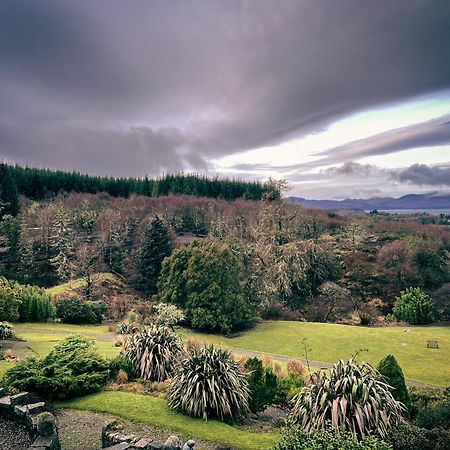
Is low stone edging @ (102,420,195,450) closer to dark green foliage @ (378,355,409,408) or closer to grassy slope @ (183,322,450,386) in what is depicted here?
dark green foliage @ (378,355,409,408)

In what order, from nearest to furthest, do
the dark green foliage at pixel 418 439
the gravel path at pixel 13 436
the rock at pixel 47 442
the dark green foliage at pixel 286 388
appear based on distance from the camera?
the rock at pixel 47 442 → the dark green foliage at pixel 418 439 → the gravel path at pixel 13 436 → the dark green foliage at pixel 286 388

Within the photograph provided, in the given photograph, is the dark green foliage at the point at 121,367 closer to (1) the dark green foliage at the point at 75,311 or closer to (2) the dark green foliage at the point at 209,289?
(2) the dark green foliage at the point at 209,289

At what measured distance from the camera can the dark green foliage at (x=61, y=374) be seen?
393 inches

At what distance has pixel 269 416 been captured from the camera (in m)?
11.0

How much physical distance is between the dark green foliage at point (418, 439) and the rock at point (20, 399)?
7.91 meters

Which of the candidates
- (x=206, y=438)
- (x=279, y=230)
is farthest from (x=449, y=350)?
(x=279, y=230)

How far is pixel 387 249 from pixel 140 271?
23867mm

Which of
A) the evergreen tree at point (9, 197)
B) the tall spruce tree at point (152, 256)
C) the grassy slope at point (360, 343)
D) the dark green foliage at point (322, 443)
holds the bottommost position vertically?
the grassy slope at point (360, 343)

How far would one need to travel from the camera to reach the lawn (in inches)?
326

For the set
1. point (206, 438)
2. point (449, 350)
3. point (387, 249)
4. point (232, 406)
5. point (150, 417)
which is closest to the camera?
point (206, 438)

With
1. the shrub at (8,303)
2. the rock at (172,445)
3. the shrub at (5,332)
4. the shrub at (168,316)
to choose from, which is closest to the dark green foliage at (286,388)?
the rock at (172,445)

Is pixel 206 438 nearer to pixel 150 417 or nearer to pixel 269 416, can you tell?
pixel 150 417

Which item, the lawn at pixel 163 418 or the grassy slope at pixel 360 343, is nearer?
the lawn at pixel 163 418

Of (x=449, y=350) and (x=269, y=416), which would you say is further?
(x=449, y=350)
